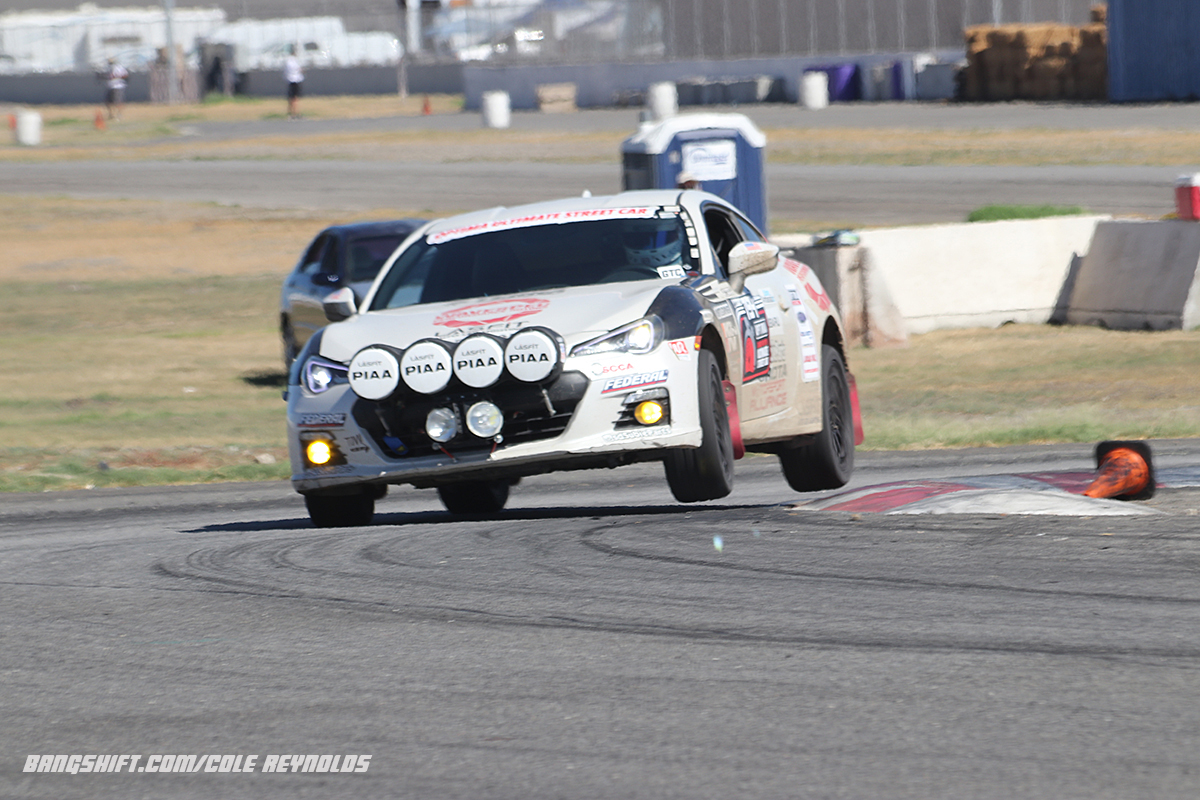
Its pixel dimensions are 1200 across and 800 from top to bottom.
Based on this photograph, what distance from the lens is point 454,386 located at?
7.97 meters

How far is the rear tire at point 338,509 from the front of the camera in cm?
876

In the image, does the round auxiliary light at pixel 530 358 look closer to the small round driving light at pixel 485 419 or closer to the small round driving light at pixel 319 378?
the small round driving light at pixel 485 419

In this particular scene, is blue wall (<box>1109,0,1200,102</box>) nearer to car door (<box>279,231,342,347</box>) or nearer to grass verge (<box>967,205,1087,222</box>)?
grass verge (<box>967,205,1087,222</box>)

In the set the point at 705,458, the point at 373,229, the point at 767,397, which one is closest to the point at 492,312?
the point at 705,458

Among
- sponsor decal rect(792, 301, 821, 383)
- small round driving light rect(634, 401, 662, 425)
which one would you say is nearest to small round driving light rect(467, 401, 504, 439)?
small round driving light rect(634, 401, 662, 425)

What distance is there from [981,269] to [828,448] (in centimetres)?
1078

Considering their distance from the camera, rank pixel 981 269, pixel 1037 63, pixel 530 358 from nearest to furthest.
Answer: pixel 530 358 → pixel 981 269 → pixel 1037 63

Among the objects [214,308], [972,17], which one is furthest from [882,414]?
[972,17]

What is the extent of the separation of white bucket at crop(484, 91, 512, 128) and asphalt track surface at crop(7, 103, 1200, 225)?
0.85 metres

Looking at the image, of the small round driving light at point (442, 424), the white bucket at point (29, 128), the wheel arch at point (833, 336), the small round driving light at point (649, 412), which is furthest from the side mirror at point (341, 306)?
the white bucket at point (29, 128)

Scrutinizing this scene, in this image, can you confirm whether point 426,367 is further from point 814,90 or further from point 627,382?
point 814,90

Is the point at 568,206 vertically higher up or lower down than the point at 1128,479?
higher up

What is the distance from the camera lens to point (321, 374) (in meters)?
8.44

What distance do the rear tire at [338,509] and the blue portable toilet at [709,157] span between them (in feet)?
39.4
